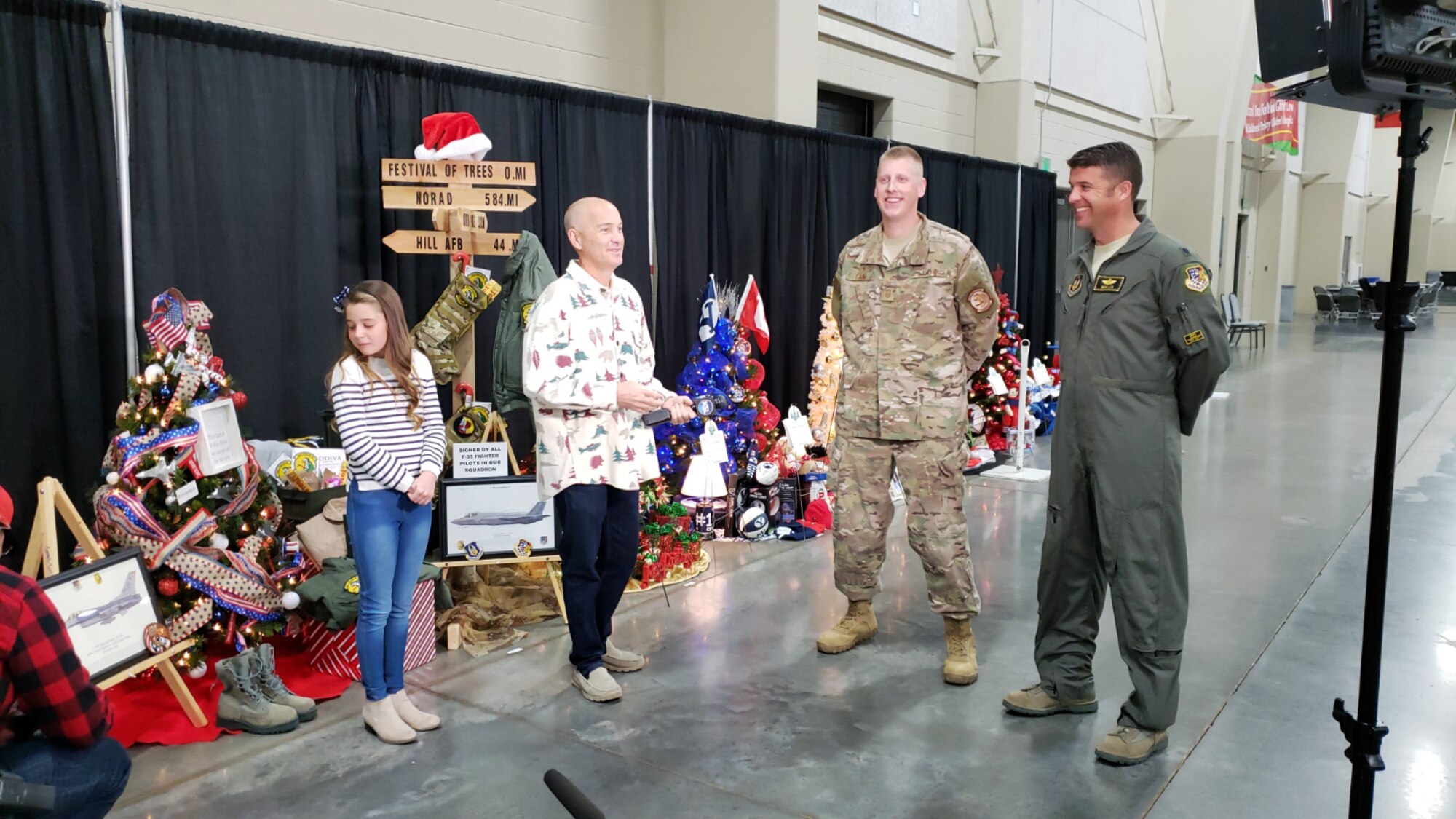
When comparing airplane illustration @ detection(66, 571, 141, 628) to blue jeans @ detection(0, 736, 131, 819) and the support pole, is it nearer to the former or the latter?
the support pole

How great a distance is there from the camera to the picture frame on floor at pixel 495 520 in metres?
3.83

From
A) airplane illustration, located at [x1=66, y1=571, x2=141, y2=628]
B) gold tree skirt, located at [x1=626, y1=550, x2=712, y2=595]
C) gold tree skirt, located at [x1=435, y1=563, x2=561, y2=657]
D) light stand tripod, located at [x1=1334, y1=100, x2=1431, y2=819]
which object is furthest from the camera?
gold tree skirt, located at [x1=626, y1=550, x2=712, y2=595]

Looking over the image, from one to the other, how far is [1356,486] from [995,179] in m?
3.95

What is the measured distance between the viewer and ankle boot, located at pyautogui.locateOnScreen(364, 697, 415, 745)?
297 cm

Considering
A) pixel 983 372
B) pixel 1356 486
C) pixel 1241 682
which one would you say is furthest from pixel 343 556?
pixel 1356 486

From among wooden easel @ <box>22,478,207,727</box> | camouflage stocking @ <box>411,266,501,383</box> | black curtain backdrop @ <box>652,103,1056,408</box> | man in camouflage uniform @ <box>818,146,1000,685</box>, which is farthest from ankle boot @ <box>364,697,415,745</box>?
black curtain backdrop @ <box>652,103,1056,408</box>

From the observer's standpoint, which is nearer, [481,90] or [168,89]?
[168,89]

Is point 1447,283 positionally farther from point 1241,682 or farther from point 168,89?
point 168,89

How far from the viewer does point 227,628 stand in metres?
3.38

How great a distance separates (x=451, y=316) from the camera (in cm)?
405

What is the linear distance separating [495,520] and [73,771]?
7.29ft

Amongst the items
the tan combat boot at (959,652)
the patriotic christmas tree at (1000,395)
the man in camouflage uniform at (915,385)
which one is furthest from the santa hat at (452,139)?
the patriotic christmas tree at (1000,395)

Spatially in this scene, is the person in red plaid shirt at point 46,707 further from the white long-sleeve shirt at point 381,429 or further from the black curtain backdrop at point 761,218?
the black curtain backdrop at point 761,218

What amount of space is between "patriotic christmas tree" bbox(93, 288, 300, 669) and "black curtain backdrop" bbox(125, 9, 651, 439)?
388 mm
